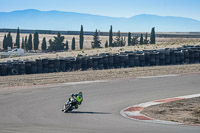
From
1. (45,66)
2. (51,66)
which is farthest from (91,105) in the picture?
(51,66)

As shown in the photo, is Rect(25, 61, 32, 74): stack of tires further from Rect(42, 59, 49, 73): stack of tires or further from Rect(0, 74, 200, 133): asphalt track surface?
Rect(0, 74, 200, 133): asphalt track surface

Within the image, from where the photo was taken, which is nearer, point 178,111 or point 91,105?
point 178,111

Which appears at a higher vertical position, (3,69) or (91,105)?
(3,69)

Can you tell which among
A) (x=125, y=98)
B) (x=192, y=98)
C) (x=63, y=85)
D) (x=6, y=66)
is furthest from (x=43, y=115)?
(x=6, y=66)

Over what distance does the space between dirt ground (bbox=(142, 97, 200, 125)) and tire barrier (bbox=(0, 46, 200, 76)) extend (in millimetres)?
12614

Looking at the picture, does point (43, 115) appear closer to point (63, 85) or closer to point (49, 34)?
point (63, 85)

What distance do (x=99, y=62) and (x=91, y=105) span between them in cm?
1344

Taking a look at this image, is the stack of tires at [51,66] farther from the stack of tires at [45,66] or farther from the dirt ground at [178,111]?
the dirt ground at [178,111]

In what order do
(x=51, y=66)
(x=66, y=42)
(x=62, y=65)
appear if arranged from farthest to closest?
(x=66, y=42) → (x=62, y=65) → (x=51, y=66)

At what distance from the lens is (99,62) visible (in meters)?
28.8

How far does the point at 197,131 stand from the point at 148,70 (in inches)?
669

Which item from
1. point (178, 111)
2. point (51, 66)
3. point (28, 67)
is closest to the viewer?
point (178, 111)

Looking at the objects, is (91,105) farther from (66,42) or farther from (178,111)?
(66,42)

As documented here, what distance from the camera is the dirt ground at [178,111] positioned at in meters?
12.4
